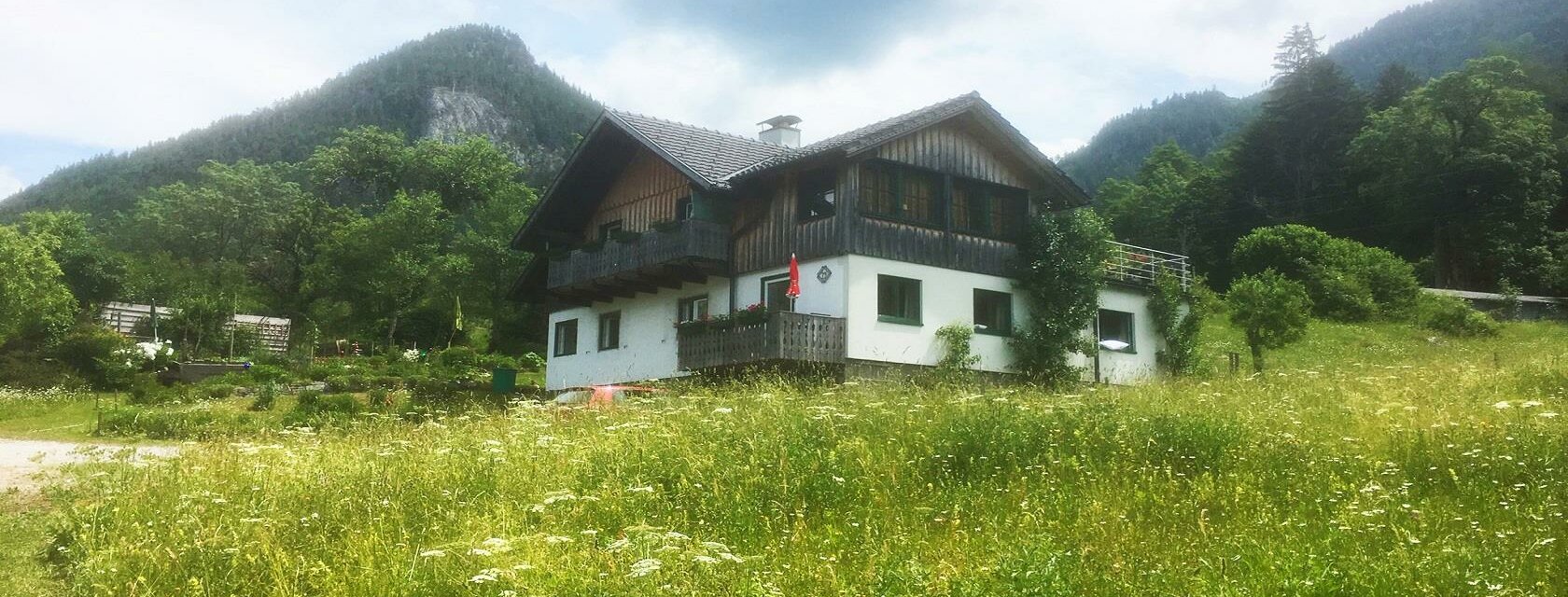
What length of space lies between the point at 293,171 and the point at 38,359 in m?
41.0

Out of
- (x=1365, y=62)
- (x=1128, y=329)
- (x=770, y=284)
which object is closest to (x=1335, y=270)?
(x=1128, y=329)

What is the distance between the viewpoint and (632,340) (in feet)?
98.9

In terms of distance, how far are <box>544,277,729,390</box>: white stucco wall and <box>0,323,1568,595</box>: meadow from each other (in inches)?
627

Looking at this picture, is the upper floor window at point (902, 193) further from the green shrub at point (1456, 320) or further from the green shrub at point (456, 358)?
the green shrub at point (1456, 320)

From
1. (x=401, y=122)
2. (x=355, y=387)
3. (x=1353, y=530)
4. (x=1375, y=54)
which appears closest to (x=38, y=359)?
(x=355, y=387)

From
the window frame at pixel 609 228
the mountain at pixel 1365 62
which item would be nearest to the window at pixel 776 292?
the window frame at pixel 609 228

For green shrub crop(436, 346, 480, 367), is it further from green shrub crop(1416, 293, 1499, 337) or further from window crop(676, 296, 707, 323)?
green shrub crop(1416, 293, 1499, 337)

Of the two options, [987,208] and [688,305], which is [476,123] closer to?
[688,305]

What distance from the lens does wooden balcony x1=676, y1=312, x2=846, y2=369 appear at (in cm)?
2275

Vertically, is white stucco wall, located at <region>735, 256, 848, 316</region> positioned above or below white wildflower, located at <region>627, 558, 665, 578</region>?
above

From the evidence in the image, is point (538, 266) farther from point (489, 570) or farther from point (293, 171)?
point (293, 171)

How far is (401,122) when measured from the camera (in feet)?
409

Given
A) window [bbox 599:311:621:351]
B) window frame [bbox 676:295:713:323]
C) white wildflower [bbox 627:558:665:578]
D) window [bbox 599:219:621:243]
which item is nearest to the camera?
white wildflower [bbox 627:558:665:578]

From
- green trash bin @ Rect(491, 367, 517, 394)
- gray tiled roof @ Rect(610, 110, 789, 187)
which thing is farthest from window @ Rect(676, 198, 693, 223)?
green trash bin @ Rect(491, 367, 517, 394)
